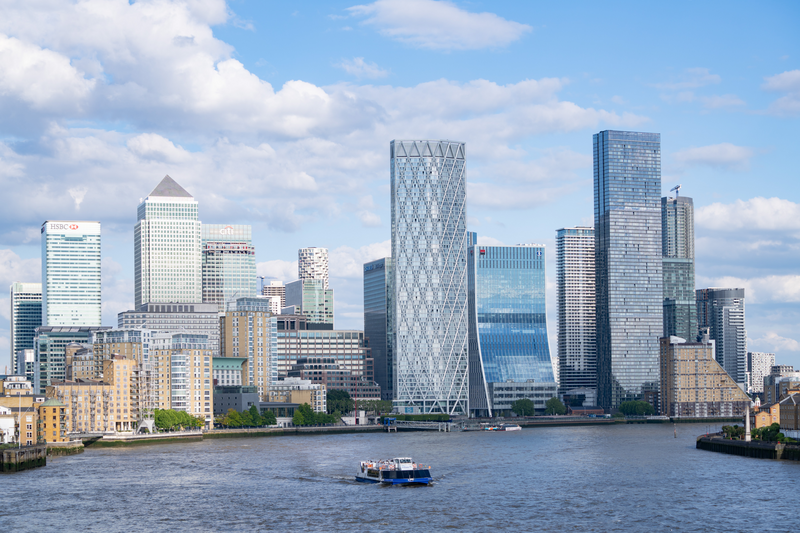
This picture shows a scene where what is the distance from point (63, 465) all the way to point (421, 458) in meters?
51.7

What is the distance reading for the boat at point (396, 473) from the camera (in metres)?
120

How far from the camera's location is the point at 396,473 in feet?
396

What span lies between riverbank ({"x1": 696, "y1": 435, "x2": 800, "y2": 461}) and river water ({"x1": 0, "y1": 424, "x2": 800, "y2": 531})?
318cm

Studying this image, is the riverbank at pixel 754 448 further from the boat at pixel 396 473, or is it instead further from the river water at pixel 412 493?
the boat at pixel 396 473

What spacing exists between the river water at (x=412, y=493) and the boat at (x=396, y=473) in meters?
1.96

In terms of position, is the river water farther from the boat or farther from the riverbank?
the riverbank

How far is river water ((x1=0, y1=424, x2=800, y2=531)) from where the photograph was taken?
93688 mm

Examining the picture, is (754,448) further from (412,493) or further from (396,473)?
(412,493)

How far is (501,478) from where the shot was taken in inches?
4909

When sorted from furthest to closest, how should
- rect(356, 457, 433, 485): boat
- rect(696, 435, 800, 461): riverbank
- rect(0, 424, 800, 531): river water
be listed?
1. rect(696, 435, 800, 461): riverbank
2. rect(356, 457, 433, 485): boat
3. rect(0, 424, 800, 531): river water

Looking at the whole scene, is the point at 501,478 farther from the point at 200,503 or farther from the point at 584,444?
the point at 584,444

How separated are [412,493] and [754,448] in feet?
208

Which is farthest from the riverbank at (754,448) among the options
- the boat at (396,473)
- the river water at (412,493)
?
the boat at (396,473)

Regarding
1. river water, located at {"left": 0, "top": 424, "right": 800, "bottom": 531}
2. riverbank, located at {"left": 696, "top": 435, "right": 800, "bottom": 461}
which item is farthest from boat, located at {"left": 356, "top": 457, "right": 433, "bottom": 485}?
riverbank, located at {"left": 696, "top": 435, "right": 800, "bottom": 461}
